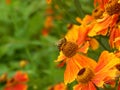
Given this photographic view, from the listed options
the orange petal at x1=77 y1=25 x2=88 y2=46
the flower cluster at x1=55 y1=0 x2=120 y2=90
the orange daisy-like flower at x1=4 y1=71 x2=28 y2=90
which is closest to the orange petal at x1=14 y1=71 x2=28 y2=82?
the orange daisy-like flower at x1=4 y1=71 x2=28 y2=90

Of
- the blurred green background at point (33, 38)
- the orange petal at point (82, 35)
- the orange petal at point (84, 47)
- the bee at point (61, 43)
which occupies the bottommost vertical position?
the orange petal at point (84, 47)

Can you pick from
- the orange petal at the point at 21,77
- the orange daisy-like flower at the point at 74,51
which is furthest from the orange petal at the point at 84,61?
the orange petal at the point at 21,77

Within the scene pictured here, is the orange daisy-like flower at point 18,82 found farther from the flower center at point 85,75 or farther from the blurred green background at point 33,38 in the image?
the flower center at point 85,75

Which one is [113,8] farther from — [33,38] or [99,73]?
[33,38]

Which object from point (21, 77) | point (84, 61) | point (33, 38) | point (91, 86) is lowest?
point (91, 86)

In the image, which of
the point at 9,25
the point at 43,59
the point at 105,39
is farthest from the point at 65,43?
the point at 9,25

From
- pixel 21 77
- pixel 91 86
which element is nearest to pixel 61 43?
pixel 91 86
